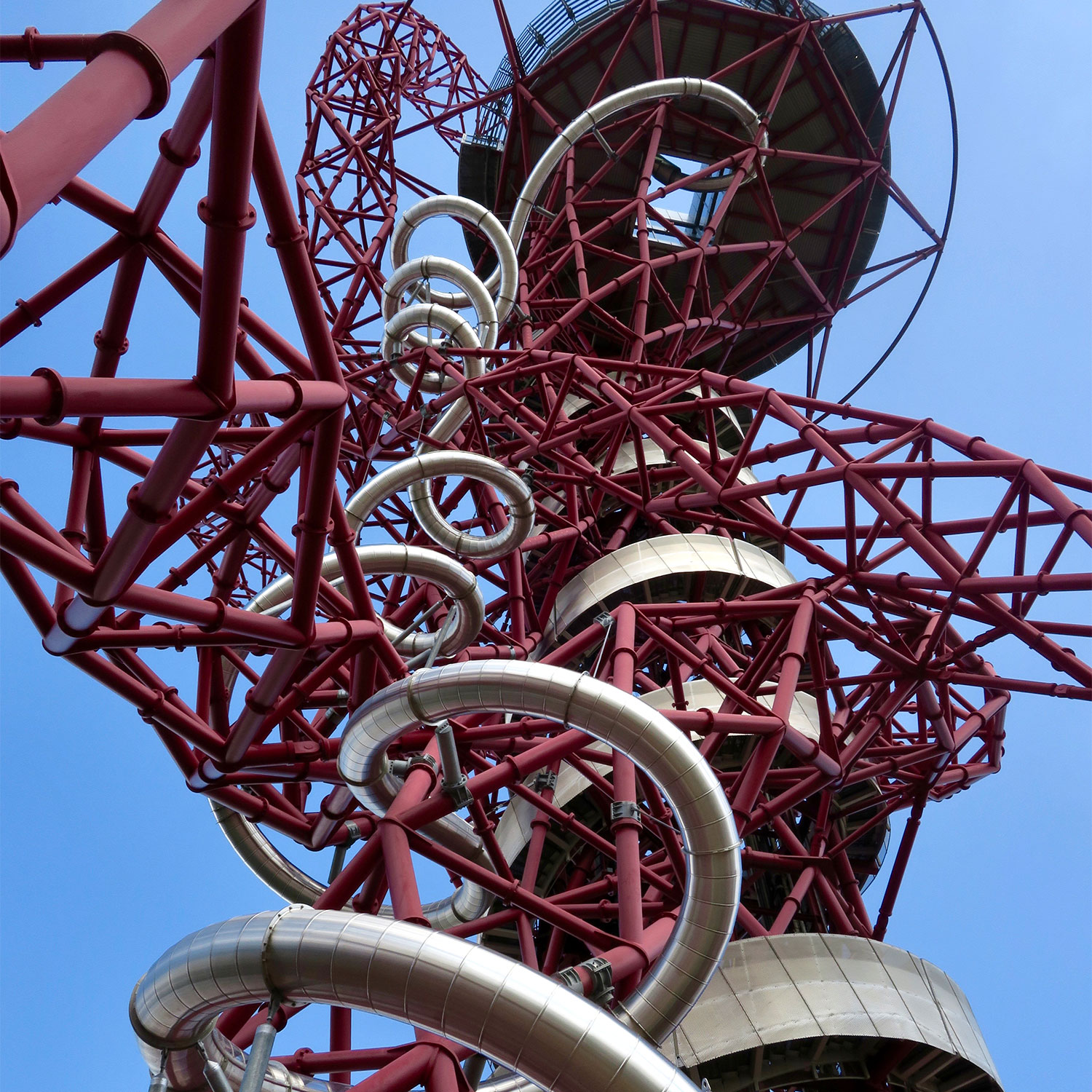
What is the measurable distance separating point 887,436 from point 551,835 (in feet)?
29.4

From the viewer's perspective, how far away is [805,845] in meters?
22.6

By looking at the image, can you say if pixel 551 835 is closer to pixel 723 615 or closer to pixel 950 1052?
pixel 723 615

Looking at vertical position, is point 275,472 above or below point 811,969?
above

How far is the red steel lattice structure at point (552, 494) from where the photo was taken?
30.1 ft

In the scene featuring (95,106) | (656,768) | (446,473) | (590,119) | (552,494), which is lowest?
(95,106)

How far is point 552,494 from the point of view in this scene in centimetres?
2706

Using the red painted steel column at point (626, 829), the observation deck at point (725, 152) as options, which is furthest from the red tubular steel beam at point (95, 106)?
the observation deck at point (725, 152)

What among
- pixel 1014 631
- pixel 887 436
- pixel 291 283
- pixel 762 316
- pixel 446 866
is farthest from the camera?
pixel 762 316

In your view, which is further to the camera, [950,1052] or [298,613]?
[950,1052]

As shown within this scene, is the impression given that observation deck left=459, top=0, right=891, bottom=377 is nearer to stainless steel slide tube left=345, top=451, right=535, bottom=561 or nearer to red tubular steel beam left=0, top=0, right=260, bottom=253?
stainless steel slide tube left=345, top=451, right=535, bottom=561

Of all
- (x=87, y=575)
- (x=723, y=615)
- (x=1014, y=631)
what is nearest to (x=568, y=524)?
(x=723, y=615)

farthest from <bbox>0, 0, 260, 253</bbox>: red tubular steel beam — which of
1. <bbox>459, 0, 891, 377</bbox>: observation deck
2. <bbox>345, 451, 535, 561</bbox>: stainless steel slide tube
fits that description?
<bbox>459, 0, 891, 377</bbox>: observation deck

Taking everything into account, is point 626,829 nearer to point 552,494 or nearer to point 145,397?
point 145,397

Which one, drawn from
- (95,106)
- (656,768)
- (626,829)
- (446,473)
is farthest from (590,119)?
(95,106)
